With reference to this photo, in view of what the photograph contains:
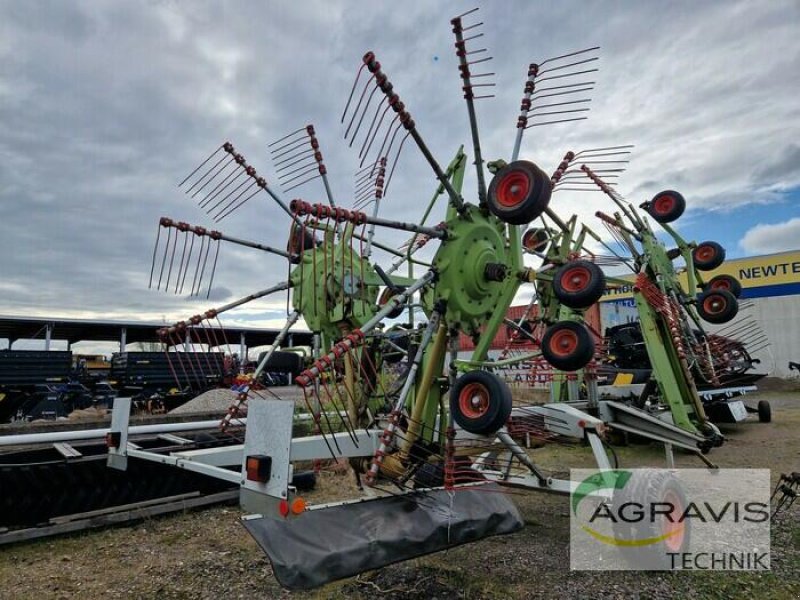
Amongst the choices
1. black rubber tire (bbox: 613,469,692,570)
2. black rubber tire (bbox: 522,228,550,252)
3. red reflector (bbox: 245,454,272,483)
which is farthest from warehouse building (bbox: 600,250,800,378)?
red reflector (bbox: 245,454,272,483)

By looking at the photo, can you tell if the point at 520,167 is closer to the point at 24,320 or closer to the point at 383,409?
the point at 383,409

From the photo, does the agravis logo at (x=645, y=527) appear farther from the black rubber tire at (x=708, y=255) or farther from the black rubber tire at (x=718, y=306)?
the black rubber tire at (x=708, y=255)

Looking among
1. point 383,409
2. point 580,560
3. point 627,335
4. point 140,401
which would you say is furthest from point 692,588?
point 140,401

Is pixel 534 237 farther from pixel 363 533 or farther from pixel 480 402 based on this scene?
pixel 363 533

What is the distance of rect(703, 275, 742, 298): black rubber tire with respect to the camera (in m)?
9.05

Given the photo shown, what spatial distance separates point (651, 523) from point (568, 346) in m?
1.67

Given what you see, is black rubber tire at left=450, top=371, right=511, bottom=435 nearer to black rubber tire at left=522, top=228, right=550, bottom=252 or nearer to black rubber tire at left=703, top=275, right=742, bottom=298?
black rubber tire at left=522, top=228, right=550, bottom=252

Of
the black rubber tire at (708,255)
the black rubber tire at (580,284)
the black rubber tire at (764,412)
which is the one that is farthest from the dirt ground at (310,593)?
the black rubber tire at (764,412)

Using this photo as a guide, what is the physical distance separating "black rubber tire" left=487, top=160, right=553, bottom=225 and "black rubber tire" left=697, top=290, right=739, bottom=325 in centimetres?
576

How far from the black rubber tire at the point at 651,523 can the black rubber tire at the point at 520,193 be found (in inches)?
95.7

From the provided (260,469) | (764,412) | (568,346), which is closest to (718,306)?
(568,346)

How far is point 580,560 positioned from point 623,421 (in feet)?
7.93

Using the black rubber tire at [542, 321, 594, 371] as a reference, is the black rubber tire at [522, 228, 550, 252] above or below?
above

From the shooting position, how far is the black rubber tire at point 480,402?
3.66m
